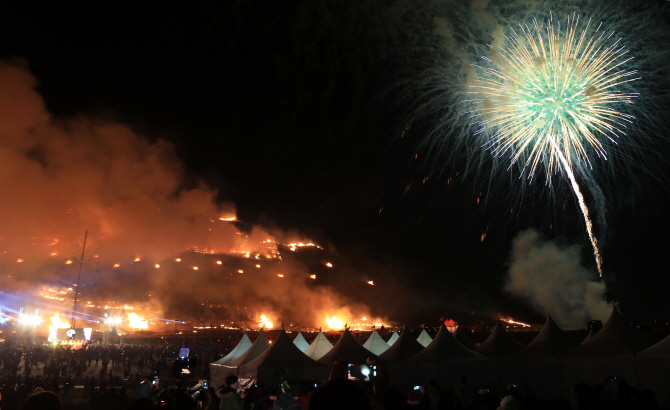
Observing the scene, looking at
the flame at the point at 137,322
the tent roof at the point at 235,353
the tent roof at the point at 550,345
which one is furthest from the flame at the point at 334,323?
the tent roof at the point at 550,345

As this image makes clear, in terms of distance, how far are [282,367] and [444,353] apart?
6040mm

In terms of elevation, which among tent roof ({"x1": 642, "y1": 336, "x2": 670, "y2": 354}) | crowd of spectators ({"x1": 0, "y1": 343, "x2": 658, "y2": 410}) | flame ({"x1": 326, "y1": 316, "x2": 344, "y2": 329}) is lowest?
crowd of spectators ({"x1": 0, "y1": 343, "x2": 658, "y2": 410})

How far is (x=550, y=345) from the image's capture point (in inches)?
596

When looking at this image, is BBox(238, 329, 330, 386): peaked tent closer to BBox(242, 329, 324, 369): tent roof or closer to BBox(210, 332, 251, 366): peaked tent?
BBox(242, 329, 324, 369): tent roof

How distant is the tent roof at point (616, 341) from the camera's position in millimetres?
13203

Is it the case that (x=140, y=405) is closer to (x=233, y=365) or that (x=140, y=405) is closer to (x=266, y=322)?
(x=233, y=365)

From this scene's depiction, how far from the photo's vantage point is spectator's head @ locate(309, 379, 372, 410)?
1957mm

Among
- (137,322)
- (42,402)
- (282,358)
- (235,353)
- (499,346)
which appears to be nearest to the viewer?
(42,402)

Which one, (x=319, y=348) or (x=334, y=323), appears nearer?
(x=319, y=348)

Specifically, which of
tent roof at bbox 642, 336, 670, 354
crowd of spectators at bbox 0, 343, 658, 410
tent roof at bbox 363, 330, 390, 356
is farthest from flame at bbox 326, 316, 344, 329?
tent roof at bbox 642, 336, 670, 354

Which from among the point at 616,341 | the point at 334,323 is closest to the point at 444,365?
the point at 616,341

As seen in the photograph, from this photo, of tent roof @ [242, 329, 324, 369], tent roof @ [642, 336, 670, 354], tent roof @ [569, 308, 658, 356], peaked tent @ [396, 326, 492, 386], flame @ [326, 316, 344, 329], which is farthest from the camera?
flame @ [326, 316, 344, 329]

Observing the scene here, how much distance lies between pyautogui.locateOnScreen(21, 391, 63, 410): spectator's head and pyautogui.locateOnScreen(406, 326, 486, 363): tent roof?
14496mm

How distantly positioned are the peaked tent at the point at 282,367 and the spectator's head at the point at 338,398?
43.6 ft
